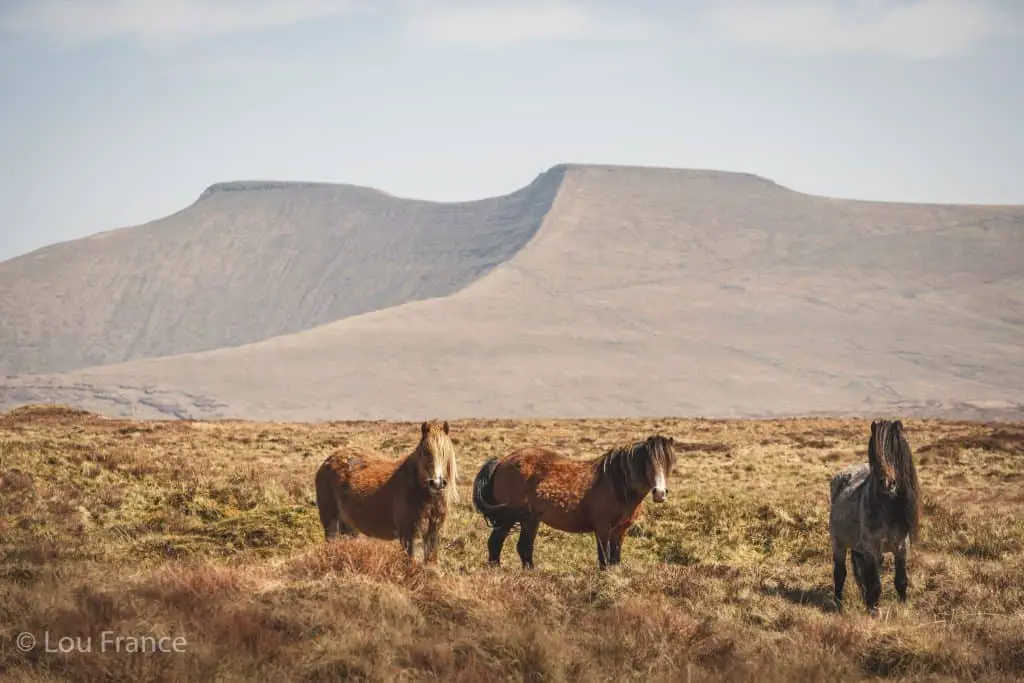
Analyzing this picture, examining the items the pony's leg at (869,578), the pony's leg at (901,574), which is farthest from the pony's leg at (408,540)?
the pony's leg at (901,574)

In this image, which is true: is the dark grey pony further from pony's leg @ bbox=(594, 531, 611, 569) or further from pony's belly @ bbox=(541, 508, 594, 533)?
pony's belly @ bbox=(541, 508, 594, 533)

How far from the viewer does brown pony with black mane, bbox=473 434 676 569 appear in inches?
613

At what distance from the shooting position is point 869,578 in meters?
13.7

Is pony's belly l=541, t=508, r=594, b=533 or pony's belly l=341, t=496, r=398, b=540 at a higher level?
pony's belly l=341, t=496, r=398, b=540

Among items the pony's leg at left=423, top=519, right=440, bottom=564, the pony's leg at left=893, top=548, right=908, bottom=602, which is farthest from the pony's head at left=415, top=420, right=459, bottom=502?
the pony's leg at left=893, top=548, right=908, bottom=602

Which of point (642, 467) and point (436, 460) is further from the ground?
point (436, 460)

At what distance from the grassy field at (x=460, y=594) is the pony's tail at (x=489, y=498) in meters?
0.85

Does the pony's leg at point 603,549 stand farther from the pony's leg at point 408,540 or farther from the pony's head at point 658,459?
the pony's leg at point 408,540

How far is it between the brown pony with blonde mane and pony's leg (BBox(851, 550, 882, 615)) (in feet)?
16.0

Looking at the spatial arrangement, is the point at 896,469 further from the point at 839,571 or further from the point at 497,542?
the point at 497,542

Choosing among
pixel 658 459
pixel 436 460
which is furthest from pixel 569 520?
pixel 436 460

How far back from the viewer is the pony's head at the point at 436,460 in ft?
45.4

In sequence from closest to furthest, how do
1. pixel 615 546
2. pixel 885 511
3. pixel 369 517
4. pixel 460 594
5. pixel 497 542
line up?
pixel 460 594 < pixel 885 511 < pixel 369 517 < pixel 615 546 < pixel 497 542

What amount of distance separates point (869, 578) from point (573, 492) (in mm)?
4148
